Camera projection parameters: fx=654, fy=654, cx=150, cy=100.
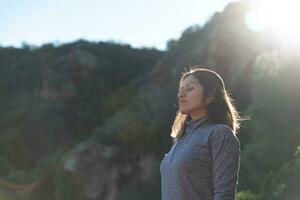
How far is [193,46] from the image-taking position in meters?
39.7

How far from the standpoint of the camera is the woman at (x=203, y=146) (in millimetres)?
2887

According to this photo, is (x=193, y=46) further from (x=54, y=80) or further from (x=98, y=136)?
(x=54, y=80)

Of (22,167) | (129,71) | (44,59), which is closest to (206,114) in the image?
(22,167)

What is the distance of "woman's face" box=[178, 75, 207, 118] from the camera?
10.3ft

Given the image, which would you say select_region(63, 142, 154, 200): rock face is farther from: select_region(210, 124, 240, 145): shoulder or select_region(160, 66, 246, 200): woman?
select_region(210, 124, 240, 145): shoulder

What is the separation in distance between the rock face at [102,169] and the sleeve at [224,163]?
29736 millimetres

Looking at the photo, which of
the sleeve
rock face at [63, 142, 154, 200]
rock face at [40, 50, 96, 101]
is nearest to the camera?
the sleeve

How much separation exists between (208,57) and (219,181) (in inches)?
1271

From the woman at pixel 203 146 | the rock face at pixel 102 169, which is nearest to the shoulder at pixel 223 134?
the woman at pixel 203 146

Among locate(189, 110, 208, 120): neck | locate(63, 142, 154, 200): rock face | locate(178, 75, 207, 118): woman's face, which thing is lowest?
locate(63, 142, 154, 200): rock face

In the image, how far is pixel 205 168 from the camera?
296 centimetres

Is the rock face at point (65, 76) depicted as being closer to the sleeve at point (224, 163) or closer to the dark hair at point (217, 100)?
the dark hair at point (217, 100)

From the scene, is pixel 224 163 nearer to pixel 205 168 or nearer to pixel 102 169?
pixel 205 168

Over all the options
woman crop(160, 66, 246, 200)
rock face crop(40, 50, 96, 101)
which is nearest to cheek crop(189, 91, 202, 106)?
woman crop(160, 66, 246, 200)
